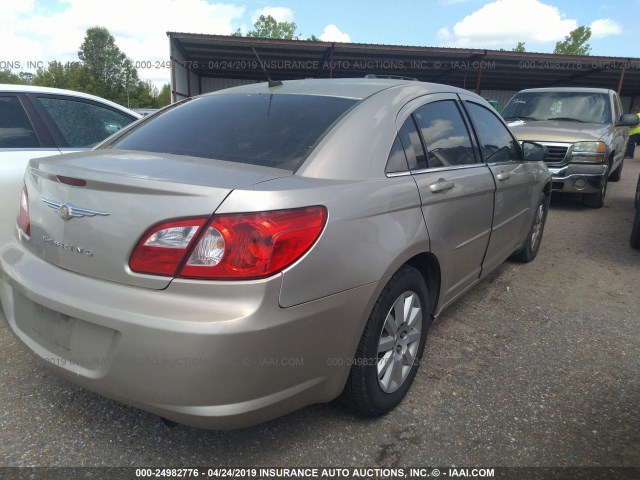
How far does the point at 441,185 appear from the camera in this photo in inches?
98.7

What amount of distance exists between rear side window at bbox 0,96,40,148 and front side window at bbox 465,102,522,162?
3.19 m

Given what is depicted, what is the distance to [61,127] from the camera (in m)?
3.75

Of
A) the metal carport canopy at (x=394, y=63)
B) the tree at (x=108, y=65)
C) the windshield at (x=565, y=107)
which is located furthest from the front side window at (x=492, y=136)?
the tree at (x=108, y=65)

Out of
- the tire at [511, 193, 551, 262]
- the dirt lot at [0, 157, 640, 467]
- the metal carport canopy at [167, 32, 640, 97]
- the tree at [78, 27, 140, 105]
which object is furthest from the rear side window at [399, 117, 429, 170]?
the tree at [78, 27, 140, 105]

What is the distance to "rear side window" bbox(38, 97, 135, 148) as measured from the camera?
148 inches

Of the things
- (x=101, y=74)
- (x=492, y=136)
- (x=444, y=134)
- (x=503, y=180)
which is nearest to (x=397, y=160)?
(x=444, y=134)

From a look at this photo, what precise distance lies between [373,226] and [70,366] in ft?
4.28

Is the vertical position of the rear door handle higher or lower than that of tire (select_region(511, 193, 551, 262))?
higher

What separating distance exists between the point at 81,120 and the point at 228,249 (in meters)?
3.04

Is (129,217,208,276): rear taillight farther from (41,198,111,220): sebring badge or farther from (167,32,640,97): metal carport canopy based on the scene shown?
(167,32,640,97): metal carport canopy

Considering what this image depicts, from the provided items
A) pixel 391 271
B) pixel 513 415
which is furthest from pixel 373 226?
pixel 513 415

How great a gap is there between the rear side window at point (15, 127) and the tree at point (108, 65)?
57389 millimetres

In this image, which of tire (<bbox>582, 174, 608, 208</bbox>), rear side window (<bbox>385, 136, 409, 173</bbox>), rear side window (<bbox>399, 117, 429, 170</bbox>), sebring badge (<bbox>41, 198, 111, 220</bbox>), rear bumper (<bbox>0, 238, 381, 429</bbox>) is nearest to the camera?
rear bumper (<bbox>0, 238, 381, 429</bbox>)

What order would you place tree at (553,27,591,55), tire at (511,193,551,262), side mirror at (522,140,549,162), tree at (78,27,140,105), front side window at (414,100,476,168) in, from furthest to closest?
tree at (78,27,140,105), tree at (553,27,591,55), tire at (511,193,551,262), side mirror at (522,140,549,162), front side window at (414,100,476,168)
